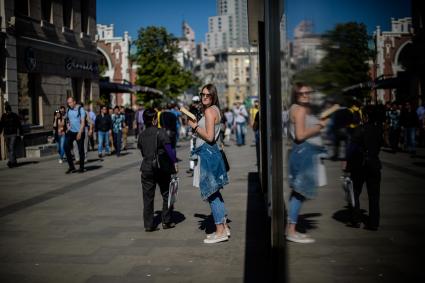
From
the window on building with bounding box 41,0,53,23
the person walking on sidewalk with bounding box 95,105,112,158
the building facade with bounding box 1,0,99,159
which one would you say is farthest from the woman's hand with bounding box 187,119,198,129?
the window on building with bounding box 41,0,53,23

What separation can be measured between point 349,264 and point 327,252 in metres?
0.09

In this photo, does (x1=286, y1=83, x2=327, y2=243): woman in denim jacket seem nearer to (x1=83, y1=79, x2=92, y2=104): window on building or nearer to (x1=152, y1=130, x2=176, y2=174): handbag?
(x1=152, y1=130, x2=176, y2=174): handbag

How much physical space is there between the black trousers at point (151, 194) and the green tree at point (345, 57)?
503cm

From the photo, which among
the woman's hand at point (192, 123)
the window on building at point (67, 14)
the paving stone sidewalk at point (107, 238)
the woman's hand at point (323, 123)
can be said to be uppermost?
the window on building at point (67, 14)

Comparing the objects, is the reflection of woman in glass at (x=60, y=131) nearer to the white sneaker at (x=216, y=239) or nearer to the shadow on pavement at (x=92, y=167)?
the shadow on pavement at (x=92, y=167)

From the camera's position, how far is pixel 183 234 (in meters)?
5.97

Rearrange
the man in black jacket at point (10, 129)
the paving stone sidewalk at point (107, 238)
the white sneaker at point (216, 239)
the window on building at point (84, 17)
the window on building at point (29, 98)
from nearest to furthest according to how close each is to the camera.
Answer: the paving stone sidewalk at point (107, 238) → the white sneaker at point (216, 239) → the man in black jacket at point (10, 129) → the window on building at point (29, 98) → the window on building at point (84, 17)

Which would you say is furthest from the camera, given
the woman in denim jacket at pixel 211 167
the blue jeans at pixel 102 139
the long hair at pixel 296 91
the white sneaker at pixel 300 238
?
the blue jeans at pixel 102 139

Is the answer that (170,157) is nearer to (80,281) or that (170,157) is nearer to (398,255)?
(80,281)

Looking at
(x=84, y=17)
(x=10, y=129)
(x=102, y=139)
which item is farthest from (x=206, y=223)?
(x=84, y=17)

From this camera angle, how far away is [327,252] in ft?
5.19

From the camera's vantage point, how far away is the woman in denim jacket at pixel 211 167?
5.57 meters

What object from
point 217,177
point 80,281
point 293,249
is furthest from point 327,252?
point 217,177

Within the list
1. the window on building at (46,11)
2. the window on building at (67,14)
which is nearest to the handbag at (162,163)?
the window on building at (46,11)
